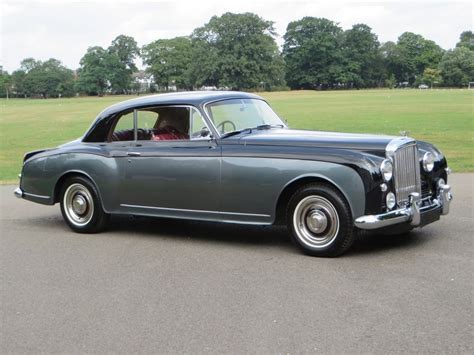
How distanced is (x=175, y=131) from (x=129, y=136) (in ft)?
2.32

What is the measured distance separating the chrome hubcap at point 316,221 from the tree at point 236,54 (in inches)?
4261

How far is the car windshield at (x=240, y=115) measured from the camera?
22.6ft

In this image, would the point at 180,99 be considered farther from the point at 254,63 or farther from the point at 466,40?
the point at 466,40

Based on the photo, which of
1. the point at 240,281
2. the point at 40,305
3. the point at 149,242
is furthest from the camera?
the point at 149,242

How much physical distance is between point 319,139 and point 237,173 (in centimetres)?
94

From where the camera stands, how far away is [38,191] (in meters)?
7.98

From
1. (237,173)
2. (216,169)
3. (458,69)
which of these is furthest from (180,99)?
(458,69)

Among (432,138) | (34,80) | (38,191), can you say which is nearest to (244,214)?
(38,191)

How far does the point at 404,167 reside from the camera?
6.14 metres

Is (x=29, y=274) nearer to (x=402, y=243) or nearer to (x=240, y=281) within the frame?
(x=240, y=281)

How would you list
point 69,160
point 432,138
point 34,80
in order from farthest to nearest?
point 34,80 → point 432,138 → point 69,160

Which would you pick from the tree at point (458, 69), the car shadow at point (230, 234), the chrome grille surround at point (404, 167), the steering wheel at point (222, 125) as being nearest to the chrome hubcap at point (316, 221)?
the car shadow at point (230, 234)

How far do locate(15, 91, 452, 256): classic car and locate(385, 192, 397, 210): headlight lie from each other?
11mm

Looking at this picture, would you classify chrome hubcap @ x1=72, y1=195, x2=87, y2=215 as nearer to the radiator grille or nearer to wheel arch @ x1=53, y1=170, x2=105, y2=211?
wheel arch @ x1=53, y1=170, x2=105, y2=211
